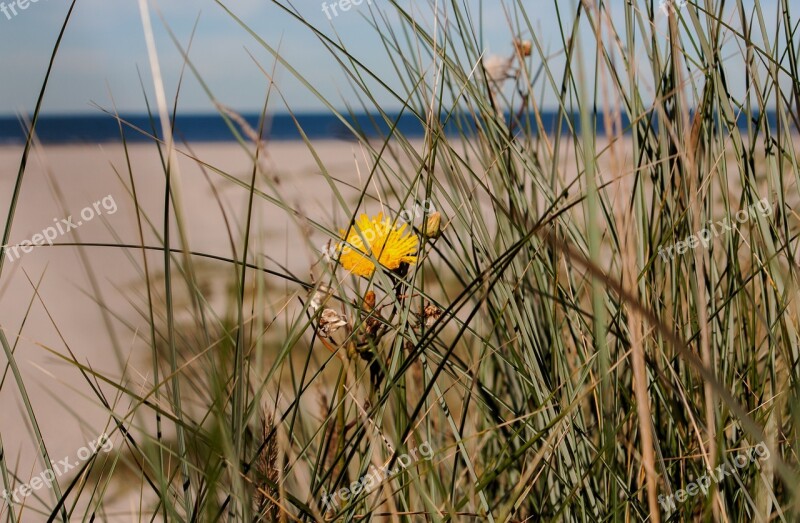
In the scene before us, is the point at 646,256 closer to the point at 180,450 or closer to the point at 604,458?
the point at 604,458

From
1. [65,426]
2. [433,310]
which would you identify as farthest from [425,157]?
[65,426]

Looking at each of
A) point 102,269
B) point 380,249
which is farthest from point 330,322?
point 102,269

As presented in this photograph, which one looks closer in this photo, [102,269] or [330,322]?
[330,322]

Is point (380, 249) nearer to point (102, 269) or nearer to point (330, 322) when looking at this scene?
point (330, 322)

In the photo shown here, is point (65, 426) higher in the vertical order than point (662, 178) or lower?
lower

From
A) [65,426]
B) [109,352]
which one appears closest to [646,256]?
[109,352]

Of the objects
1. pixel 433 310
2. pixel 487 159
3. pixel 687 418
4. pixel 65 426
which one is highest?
pixel 487 159

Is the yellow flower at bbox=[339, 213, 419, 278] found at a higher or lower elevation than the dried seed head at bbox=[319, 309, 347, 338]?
higher

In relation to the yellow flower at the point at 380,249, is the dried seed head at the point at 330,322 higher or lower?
lower

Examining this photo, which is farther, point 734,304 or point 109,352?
point 109,352

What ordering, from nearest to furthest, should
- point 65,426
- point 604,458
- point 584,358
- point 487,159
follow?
point 604,458 → point 584,358 → point 487,159 → point 65,426

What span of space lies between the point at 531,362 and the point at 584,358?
0.19 feet

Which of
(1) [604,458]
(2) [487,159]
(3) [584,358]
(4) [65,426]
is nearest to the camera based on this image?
(1) [604,458]

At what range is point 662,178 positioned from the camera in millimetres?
617
